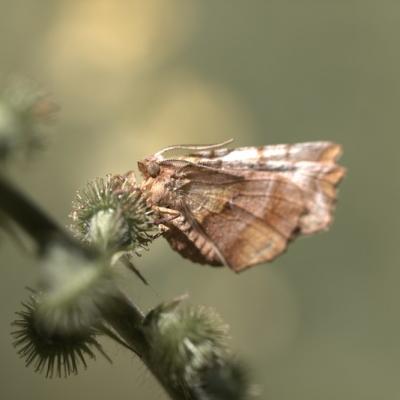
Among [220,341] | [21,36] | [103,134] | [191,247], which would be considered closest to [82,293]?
[220,341]

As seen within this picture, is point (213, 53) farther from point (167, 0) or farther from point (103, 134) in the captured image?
point (103, 134)

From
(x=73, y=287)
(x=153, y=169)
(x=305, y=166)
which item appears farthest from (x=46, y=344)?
(x=305, y=166)

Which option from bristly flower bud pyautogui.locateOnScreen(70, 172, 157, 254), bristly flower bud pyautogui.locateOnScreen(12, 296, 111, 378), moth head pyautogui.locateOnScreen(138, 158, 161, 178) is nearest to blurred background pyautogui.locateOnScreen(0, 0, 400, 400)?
moth head pyautogui.locateOnScreen(138, 158, 161, 178)

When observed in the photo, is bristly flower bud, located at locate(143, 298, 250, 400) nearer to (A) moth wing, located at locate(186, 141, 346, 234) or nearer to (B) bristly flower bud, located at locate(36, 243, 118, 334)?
(B) bristly flower bud, located at locate(36, 243, 118, 334)

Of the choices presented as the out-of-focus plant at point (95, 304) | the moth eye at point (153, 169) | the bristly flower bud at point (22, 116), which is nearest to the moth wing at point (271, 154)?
the moth eye at point (153, 169)

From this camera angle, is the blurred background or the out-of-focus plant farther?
the blurred background

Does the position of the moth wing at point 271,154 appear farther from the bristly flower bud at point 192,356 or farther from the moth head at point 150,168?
the bristly flower bud at point 192,356
